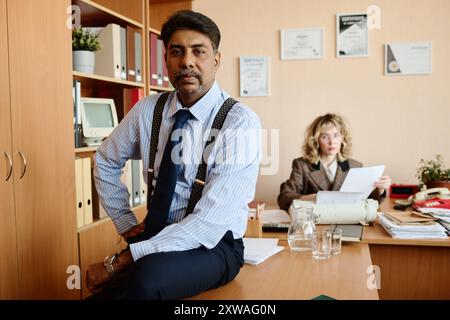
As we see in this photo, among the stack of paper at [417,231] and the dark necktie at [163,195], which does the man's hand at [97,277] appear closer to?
the dark necktie at [163,195]

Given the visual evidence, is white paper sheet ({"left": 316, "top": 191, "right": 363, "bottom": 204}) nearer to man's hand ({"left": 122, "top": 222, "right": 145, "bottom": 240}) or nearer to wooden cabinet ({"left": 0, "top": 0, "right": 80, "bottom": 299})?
man's hand ({"left": 122, "top": 222, "right": 145, "bottom": 240})

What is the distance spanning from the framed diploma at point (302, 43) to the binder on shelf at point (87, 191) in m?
1.69

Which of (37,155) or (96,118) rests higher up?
(96,118)

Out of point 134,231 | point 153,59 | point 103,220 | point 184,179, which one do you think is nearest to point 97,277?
point 134,231

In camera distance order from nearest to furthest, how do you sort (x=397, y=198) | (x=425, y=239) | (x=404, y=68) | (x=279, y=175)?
(x=425, y=239), (x=397, y=198), (x=404, y=68), (x=279, y=175)

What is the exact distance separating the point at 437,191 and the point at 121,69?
187cm

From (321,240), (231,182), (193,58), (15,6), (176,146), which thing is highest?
(15,6)

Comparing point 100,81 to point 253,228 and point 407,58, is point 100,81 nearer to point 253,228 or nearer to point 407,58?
point 253,228

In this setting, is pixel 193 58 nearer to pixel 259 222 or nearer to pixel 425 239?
pixel 259 222

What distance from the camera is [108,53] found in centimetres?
263

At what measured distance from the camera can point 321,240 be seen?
5.39 feet

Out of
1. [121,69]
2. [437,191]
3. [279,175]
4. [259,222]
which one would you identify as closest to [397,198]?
[437,191]

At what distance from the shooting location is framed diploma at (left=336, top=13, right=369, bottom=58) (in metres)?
3.24

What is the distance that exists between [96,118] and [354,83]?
181cm
